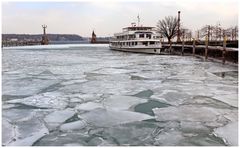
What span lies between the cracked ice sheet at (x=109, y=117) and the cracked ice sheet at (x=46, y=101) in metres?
1.07

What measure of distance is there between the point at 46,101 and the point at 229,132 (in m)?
4.60

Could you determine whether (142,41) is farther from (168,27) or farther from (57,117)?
(57,117)

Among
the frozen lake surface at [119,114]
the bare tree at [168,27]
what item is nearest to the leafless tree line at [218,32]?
the bare tree at [168,27]

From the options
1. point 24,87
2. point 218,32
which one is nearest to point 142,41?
point 218,32

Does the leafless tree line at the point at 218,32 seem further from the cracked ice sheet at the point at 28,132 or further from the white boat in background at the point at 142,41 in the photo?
the cracked ice sheet at the point at 28,132

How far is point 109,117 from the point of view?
6426mm

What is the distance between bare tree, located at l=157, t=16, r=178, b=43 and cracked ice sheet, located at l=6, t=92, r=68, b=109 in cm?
5005

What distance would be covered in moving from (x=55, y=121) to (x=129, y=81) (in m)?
5.77

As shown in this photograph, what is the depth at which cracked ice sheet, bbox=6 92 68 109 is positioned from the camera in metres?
7.51

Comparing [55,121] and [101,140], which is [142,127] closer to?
[101,140]

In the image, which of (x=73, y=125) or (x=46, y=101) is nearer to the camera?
(x=73, y=125)

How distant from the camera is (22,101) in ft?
26.1

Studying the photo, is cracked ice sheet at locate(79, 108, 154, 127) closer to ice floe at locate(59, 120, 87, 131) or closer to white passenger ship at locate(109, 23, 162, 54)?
ice floe at locate(59, 120, 87, 131)

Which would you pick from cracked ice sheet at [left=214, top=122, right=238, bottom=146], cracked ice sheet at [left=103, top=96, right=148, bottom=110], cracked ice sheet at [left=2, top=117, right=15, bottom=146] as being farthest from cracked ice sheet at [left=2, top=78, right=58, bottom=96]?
cracked ice sheet at [left=214, top=122, right=238, bottom=146]
